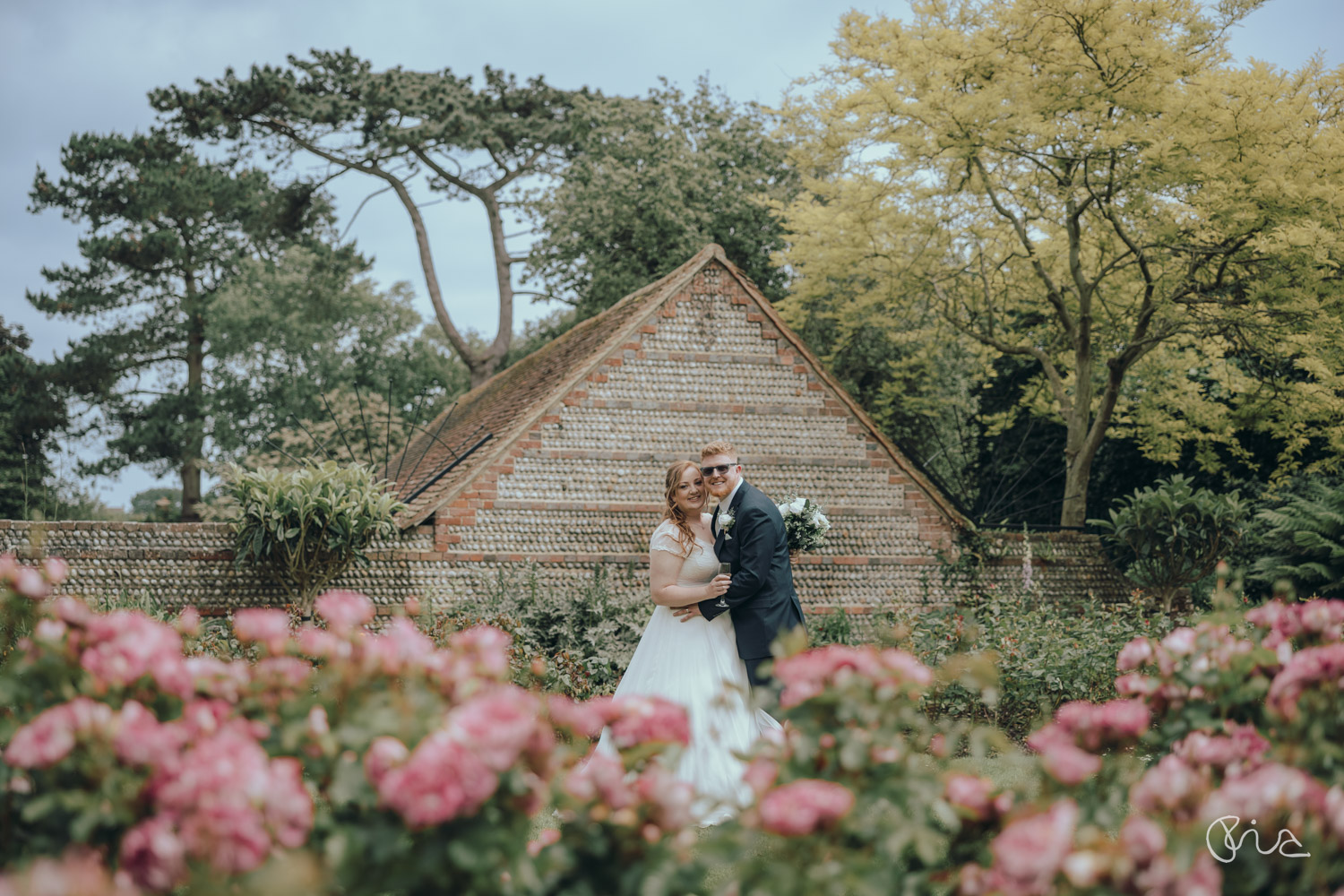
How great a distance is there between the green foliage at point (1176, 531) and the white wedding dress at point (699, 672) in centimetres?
750

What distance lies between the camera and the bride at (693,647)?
5.92 m

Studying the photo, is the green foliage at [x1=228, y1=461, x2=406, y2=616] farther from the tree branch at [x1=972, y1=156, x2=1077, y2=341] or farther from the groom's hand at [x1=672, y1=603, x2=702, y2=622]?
the tree branch at [x1=972, y1=156, x2=1077, y2=341]

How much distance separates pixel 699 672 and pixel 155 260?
26236 mm

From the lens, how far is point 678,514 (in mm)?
6410

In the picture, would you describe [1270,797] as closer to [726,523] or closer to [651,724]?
[651,724]

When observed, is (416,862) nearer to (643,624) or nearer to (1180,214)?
(643,624)

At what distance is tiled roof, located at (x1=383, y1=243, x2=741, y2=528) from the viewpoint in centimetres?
1072

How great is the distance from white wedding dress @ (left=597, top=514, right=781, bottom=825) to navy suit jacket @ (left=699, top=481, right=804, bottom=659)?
6.5 inches

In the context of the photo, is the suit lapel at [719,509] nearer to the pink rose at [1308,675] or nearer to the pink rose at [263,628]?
the pink rose at [1308,675]

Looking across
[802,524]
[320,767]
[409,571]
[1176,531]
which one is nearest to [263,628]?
[320,767]

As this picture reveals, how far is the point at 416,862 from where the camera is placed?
6.48 ft

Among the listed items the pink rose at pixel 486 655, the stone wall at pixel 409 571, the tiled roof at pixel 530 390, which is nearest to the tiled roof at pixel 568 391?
the tiled roof at pixel 530 390

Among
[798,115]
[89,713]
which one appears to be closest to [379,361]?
[798,115]

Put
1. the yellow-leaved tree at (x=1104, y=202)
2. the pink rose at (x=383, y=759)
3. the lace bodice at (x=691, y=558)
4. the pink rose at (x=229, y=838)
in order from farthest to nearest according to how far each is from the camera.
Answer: the yellow-leaved tree at (x=1104, y=202), the lace bodice at (x=691, y=558), the pink rose at (x=383, y=759), the pink rose at (x=229, y=838)
